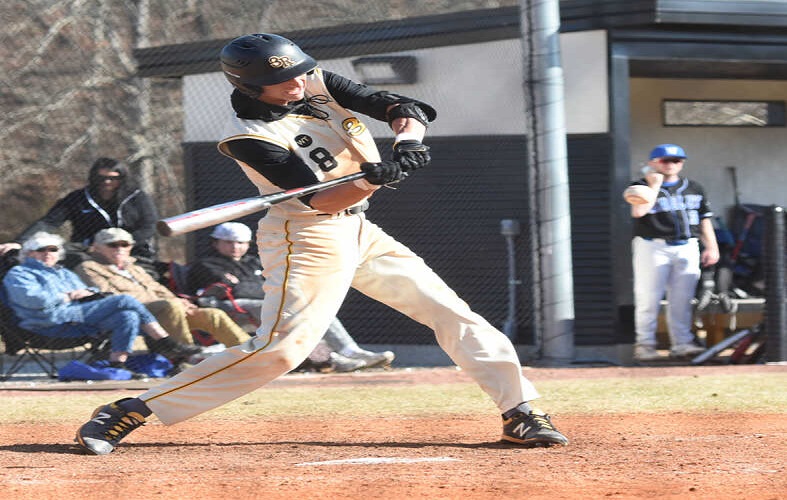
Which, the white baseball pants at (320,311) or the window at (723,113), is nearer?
the white baseball pants at (320,311)

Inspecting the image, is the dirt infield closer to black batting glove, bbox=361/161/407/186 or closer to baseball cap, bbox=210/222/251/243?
black batting glove, bbox=361/161/407/186

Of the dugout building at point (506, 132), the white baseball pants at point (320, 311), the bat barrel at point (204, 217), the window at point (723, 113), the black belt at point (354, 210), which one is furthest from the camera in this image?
the window at point (723, 113)

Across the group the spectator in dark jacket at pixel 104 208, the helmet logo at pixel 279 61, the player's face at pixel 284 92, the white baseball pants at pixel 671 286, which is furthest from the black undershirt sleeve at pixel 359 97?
the white baseball pants at pixel 671 286

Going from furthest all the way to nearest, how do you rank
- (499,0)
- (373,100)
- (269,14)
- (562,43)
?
(499,0)
(269,14)
(562,43)
(373,100)

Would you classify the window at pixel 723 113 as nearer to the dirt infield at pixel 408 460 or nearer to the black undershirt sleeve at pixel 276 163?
the dirt infield at pixel 408 460

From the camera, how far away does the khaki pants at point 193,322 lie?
8.78 m

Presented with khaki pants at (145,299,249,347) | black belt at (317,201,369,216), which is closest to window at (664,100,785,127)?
khaki pants at (145,299,249,347)

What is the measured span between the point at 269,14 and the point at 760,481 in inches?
370

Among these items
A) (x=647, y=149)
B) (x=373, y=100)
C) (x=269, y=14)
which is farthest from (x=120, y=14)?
(x=373, y=100)

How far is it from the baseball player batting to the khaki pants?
373cm

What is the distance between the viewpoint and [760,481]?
420 cm

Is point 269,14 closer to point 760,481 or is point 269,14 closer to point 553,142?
point 553,142

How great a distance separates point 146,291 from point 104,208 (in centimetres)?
86

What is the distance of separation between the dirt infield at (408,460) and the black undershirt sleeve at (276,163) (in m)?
1.08
